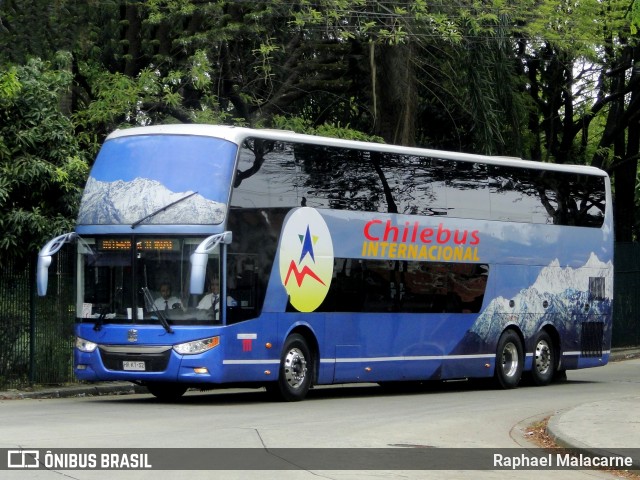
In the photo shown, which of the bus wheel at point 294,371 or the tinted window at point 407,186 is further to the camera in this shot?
the bus wheel at point 294,371

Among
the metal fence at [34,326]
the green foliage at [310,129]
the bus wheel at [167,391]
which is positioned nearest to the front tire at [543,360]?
the green foliage at [310,129]

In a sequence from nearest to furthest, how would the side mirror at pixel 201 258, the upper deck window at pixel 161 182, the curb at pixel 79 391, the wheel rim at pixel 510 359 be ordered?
the side mirror at pixel 201 258 → the upper deck window at pixel 161 182 → the curb at pixel 79 391 → the wheel rim at pixel 510 359

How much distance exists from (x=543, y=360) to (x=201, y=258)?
10.4m

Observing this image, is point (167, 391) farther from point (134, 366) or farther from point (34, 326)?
point (34, 326)

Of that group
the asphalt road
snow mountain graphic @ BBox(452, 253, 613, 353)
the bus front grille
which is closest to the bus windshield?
the asphalt road

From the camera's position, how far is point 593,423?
15.1m

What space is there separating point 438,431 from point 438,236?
23.6 ft

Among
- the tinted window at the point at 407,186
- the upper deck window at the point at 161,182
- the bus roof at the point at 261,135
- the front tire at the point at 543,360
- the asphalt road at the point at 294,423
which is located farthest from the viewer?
the front tire at the point at 543,360

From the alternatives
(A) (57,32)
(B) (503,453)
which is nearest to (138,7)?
(A) (57,32)

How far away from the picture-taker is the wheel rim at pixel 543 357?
2458 centimetres

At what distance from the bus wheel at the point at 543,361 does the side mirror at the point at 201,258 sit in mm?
9350

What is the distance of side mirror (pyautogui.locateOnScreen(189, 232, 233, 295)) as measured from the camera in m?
16.5

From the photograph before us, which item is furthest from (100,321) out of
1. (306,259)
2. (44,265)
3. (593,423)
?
(593,423)

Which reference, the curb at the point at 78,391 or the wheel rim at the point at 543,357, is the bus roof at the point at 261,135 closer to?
the wheel rim at the point at 543,357
